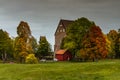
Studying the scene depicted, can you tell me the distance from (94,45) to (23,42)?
1836 centimetres

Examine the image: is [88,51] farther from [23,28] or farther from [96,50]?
[23,28]

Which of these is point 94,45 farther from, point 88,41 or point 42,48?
point 42,48

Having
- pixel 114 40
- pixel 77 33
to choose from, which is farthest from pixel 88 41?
pixel 114 40

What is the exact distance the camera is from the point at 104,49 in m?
85.4

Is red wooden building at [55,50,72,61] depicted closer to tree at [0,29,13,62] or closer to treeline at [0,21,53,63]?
treeline at [0,21,53,63]

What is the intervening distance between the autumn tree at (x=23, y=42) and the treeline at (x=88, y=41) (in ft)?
34.2

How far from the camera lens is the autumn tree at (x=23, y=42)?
92125mm

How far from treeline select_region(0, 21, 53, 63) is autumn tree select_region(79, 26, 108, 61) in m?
11.6

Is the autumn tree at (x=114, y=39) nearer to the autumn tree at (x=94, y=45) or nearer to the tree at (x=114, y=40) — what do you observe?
the tree at (x=114, y=40)

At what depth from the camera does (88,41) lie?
85938 mm

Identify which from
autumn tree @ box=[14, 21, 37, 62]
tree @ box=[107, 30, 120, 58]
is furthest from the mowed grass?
tree @ box=[107, 30, 120, 58]

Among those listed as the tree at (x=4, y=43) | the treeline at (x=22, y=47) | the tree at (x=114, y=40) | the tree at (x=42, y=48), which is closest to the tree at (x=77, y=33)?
the treeline at (x=22, y=47)

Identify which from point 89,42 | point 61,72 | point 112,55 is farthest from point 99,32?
point 61,72

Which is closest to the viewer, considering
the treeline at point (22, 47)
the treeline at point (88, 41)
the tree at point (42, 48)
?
the treeline at point (88, 41)
